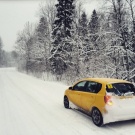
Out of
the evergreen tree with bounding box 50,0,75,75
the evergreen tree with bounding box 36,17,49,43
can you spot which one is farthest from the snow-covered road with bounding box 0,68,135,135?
the evergreen tree with bounding box 36,17,49,43

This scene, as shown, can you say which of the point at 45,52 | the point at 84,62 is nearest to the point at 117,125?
the point at 84,62

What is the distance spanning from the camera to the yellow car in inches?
291

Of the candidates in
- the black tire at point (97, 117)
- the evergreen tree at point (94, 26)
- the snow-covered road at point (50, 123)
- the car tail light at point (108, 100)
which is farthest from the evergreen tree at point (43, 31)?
the car tail light at point (108, 100)

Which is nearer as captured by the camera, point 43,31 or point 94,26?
point 94,26

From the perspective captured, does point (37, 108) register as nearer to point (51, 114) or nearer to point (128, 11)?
point (51, 114)

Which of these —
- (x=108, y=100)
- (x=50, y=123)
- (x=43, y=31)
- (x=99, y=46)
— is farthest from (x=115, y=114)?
(x=43, y=31)

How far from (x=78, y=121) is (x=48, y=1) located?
132 ft

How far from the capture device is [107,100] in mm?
7488

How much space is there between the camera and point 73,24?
31.7 metres

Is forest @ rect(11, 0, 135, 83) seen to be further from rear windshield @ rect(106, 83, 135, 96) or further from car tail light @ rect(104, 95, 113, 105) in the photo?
car tail light @ rect(104, 95, 113, 105)

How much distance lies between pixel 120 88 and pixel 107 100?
2.57ft

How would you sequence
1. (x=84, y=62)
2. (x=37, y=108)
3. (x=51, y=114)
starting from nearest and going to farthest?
(x=51, y=114), (x=37, y=108), (x=84, y=62)

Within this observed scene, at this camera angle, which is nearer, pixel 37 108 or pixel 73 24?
pixel 37 108

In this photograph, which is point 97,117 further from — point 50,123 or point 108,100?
point 50,123
